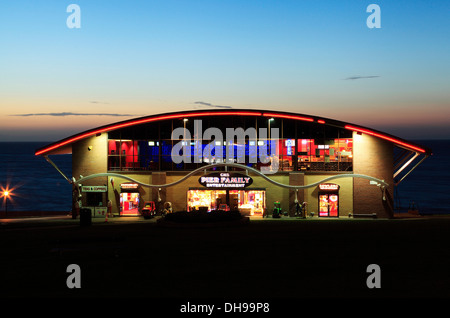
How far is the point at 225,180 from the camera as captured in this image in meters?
36.6

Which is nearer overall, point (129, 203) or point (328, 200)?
point (328, 200)

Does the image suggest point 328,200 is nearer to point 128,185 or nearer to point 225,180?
point 225,180

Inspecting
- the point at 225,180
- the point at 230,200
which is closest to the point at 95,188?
the point at 225,180

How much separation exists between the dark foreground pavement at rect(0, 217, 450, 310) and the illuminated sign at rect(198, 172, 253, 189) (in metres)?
15.5

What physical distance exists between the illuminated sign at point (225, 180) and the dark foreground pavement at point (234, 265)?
15.5 meters

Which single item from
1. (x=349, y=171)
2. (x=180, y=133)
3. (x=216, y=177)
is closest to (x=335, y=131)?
(x=349, y=171)

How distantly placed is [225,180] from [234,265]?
2238 centimetres

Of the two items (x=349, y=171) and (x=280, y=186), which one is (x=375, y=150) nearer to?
(x=349, y=171)

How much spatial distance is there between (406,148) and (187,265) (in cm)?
2679

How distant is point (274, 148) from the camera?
37.0 m

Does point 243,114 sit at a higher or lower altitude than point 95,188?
higher

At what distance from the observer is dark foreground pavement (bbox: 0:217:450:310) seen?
11.6 meters

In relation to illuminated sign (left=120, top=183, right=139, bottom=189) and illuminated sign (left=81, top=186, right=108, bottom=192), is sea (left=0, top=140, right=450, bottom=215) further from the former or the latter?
illuminated sign (left=120, top=183, right=139, bottom=189)

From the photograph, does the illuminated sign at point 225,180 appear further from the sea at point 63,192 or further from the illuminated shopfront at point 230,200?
the sea at point 63,192
